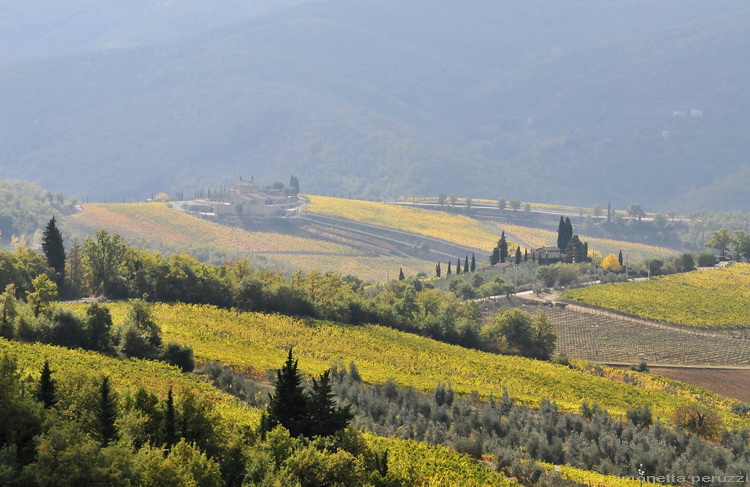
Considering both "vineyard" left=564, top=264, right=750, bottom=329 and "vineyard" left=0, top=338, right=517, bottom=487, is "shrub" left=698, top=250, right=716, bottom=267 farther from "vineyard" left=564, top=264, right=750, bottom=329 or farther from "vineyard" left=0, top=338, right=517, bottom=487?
"vineyard" left=0, top=338, right=517, bottom=487

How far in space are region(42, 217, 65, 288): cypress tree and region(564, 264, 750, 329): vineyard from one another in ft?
214

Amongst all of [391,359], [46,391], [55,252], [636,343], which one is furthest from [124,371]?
[636,343]

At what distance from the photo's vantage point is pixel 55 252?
89.4 metres

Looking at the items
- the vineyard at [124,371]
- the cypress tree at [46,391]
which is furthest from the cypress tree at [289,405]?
the cypress tree at [46,391]

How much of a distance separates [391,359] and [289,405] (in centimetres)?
3685

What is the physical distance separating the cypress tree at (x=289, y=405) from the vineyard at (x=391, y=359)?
2067 centimetres

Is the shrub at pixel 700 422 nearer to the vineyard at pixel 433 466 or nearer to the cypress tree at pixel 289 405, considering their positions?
the vineyard at pixel 433 466

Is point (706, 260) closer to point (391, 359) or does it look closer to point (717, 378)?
point (717, 378)

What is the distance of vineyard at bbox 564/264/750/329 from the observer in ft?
384

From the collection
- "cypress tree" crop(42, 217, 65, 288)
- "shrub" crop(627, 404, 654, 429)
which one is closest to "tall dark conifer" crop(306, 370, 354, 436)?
"shrub" crop(627, 404, 654, 429)

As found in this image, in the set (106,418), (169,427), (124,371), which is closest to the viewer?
(106,418)

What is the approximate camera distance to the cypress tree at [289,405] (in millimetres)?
41219

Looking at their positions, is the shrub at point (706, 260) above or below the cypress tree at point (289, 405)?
above

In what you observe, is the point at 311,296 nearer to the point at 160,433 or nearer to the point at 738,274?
the point at 160,433
